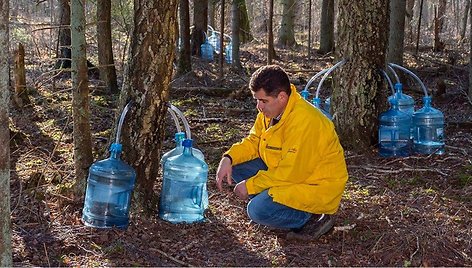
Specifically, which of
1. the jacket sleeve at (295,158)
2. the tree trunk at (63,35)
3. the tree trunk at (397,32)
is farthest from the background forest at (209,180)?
the tree trunk at (63,35)

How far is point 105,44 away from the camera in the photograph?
35.4ft

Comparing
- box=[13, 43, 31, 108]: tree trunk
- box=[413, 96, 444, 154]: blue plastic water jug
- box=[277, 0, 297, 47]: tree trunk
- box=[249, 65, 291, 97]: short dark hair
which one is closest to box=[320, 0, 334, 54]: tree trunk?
box=[277, 0, 297, 47]: tree trunk

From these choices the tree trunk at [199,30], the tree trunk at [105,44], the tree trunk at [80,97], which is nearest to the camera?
the tree trunk at [80,97]

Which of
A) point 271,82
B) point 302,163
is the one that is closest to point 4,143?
point 271,82

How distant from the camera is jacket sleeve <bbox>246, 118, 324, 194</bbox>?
4.16m

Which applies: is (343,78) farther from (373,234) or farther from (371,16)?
(373,234)

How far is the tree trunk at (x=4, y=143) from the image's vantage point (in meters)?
3.04

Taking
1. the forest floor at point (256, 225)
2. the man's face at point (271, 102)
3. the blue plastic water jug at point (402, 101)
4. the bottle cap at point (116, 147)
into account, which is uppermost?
the man's face at point (271, 102)

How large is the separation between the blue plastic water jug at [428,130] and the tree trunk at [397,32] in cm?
513

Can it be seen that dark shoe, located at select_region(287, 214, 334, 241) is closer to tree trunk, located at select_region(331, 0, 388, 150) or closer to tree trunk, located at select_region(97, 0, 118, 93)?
tree trunk, located at select_region(331, 0, 388, 150)

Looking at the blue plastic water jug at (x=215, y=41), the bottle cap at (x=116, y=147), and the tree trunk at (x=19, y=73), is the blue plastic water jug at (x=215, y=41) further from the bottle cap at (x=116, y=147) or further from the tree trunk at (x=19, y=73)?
the bottle cap at (x=116, y=147)

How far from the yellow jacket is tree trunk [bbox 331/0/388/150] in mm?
2653

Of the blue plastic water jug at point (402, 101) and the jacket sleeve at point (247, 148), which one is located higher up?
the blue plastic water jug at point (402, 101)

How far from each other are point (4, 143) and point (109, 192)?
4.87 feet
